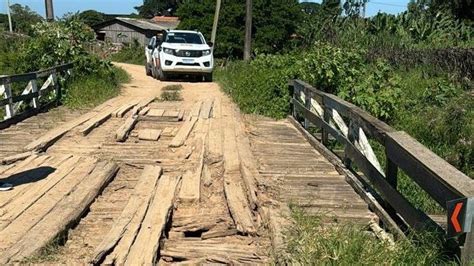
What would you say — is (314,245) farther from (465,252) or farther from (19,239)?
(19,239)

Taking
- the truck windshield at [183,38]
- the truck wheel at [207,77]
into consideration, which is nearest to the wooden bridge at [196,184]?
the truck wheel at [207,77]

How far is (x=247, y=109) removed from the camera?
12.5m

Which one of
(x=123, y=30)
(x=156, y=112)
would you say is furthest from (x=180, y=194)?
(x=123, y=30)

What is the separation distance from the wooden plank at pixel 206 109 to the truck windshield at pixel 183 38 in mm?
7741

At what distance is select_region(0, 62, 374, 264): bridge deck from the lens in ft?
14.7

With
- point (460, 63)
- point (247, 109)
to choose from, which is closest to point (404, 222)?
point (247, 109)

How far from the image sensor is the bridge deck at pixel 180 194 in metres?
4.48

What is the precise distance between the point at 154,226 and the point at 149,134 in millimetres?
4772

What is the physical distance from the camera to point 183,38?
71.5 ft

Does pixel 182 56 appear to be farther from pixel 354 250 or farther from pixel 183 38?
pixel 354 250

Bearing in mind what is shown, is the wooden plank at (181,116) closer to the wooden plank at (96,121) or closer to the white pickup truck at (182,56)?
the wooden plank at (96,121)

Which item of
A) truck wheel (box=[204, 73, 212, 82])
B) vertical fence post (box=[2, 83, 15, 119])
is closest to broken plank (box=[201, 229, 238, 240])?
vertical fence post (box=[2, 83, 15, 119])

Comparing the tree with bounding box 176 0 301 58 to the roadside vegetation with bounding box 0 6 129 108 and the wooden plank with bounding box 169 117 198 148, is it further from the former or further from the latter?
the wooden plank with bounding box 169 117 198 148

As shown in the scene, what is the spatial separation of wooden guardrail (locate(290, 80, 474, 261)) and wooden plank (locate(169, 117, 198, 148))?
2.27 meters
